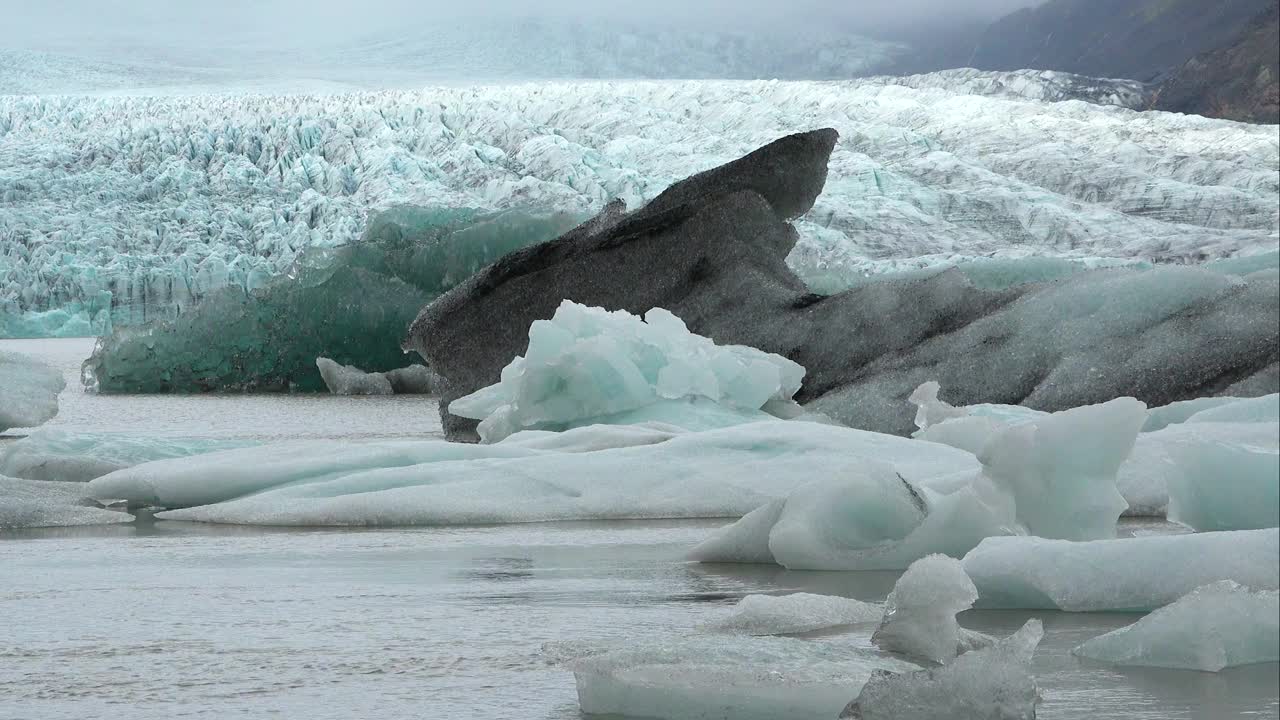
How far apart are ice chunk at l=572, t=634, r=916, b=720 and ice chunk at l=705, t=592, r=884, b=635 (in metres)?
0.39

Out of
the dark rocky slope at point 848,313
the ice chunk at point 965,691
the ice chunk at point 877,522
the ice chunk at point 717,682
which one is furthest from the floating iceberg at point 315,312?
the ice chunk at point 965,691

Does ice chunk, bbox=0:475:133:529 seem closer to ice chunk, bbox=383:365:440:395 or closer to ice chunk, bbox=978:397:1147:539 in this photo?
ice chunk, bbox=978:397:1147:539

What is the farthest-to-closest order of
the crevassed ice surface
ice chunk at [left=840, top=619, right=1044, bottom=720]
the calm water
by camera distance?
the crevassed ice surface < the calm water < ice chunk at [left=840, top=619, right=1044, bottom=720]

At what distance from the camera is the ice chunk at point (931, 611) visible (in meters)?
2.08

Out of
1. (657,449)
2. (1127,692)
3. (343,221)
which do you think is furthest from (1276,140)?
(1127,692)

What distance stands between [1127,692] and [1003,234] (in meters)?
33.8

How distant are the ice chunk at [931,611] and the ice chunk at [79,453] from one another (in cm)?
384

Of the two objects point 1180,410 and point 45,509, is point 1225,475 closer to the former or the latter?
point 1180,410

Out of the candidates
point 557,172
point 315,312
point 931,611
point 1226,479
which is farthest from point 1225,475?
point 557,172

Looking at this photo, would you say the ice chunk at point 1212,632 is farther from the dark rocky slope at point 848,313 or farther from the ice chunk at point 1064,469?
the dark rocky slope at point 848,313

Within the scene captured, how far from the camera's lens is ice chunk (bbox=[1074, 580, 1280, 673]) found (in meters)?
1.99

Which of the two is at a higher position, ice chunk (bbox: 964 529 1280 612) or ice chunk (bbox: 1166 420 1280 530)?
ice chunk (bbox: 1166 420 1280 530)

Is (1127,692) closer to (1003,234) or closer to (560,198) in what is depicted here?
(560,198)

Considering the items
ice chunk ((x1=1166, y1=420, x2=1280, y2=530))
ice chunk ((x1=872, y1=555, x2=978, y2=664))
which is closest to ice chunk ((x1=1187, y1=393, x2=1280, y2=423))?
ice chunk ((x1=1166, y1=420, x2=1280, y2=530))
